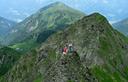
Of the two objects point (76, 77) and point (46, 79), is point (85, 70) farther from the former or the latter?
point (46, 79)

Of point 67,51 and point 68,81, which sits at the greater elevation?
point 67,51

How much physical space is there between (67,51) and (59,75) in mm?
5069

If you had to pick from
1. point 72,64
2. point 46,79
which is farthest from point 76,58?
point 46,79

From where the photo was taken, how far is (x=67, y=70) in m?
71.9

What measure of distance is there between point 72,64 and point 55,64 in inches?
137

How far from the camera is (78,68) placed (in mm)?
73000

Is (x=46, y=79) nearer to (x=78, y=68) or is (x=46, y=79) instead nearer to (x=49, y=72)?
(x=49, y=72)

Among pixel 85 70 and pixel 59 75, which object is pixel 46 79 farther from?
pixel 85 70

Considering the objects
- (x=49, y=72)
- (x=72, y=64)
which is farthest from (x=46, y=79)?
(x=72, y=64)

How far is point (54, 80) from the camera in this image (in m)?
72.4

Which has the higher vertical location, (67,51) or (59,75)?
(67,51)

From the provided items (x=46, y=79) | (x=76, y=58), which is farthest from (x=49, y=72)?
(x=76, y=58)

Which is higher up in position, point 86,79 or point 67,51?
point 67,51

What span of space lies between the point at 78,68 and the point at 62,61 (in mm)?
3621
